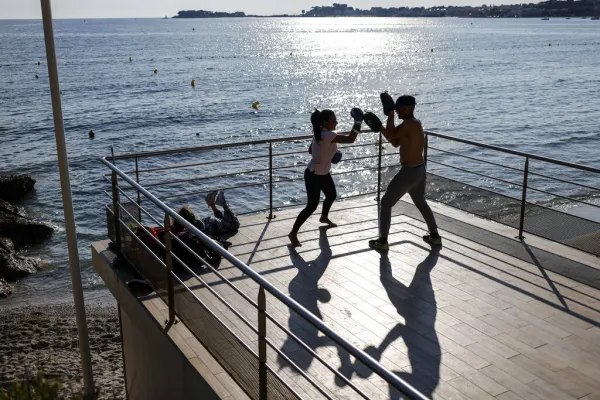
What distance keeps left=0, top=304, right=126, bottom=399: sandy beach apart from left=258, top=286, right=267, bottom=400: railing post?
10058 mm

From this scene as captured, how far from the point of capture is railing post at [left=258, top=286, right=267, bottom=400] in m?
4.23

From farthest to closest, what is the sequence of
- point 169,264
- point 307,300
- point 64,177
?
point 64,177, point 307,300, point 169,264

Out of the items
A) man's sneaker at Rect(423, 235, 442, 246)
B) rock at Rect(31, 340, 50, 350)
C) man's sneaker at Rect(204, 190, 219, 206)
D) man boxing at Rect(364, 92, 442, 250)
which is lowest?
rock at Rect(31, 340, 50, 350)

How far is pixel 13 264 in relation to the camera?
2244 centimetres

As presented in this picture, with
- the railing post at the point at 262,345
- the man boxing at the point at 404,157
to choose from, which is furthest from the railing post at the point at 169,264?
the man boxing at the point at 404,157

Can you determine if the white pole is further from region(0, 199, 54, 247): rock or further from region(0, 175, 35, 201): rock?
region(0, 175, 35, 201): rock

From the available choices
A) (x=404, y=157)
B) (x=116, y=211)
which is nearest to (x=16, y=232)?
(x=116, y=211)

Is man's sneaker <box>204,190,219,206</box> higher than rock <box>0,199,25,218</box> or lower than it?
higher

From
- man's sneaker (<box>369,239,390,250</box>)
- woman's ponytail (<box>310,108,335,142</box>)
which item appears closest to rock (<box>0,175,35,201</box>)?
woman's ponytail (<box>310,108,335,142</box>)

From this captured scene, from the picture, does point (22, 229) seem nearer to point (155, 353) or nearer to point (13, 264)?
point (13, 264)

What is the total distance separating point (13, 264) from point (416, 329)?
19.6 m

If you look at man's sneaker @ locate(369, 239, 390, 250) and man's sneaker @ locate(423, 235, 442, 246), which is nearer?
man's sneaker @ locate(369, 239, 390, 250)

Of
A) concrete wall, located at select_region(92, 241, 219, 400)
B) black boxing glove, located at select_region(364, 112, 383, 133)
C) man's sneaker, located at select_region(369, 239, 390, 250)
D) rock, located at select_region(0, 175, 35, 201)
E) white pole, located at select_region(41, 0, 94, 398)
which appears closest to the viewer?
concrete wall, located at select_region(92, 241, 219, 400)

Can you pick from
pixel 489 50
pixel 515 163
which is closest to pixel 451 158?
pixel 515 163
